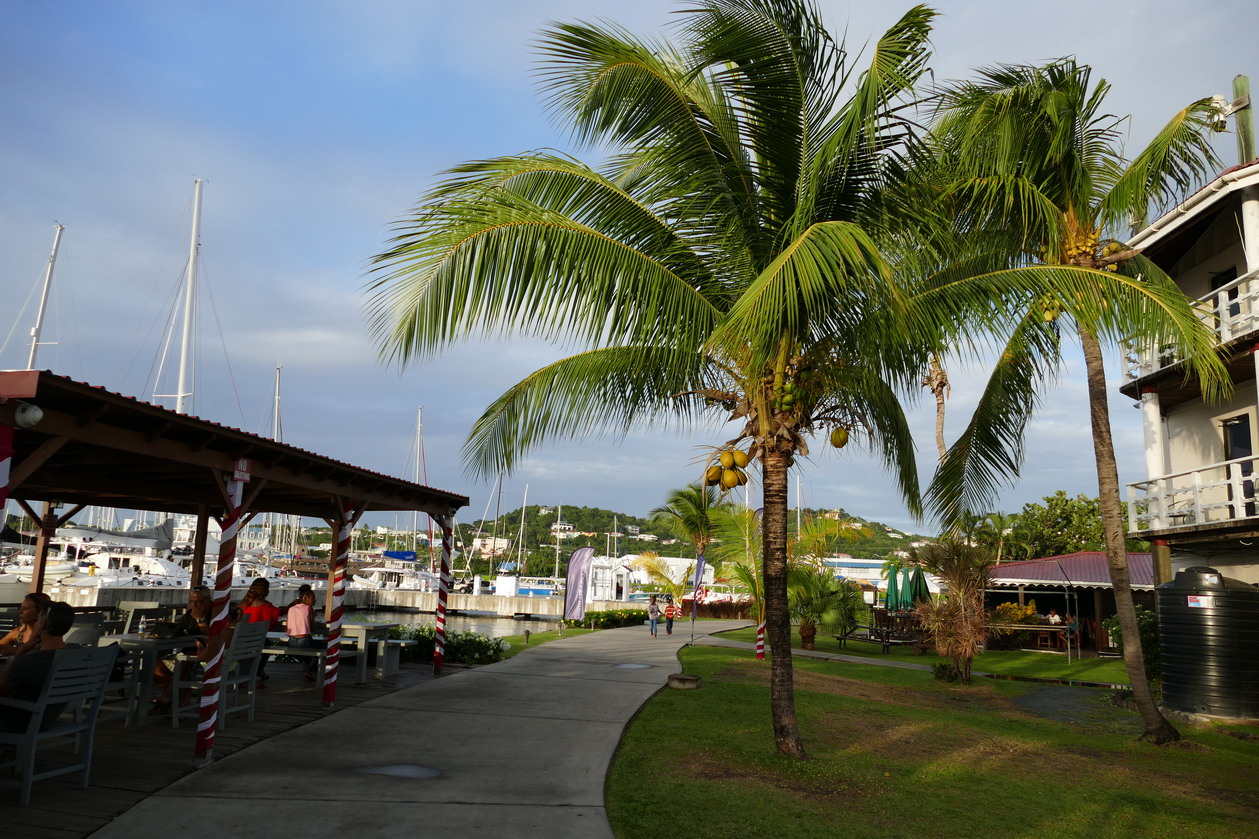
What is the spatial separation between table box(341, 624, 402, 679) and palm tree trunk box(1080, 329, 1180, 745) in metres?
10.8

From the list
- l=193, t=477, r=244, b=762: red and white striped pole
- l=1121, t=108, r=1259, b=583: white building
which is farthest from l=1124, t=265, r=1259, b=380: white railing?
l=193, t=477, r=244, b=762: red and white striped pole

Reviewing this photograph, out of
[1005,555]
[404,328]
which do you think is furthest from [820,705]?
[1005,555]

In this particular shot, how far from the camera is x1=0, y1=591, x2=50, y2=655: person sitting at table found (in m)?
7.58

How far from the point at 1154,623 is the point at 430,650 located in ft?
48.2

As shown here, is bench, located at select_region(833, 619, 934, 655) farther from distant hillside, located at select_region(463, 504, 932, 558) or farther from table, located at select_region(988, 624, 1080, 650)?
distant hillside, located at select_region(463, 504, 932, 558)

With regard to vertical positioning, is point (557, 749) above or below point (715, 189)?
below

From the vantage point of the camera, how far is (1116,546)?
11148 mm

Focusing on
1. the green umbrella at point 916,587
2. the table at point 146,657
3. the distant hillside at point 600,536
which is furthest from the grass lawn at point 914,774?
the distant hillside at point 600,536

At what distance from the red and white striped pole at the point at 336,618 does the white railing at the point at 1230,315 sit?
13349mm

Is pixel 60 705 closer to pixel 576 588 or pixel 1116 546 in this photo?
pixel 1116 546

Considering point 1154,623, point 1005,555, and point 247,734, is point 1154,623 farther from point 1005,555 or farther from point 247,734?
point 1005,555

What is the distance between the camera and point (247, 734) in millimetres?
8672

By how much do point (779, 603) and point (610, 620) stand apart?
80.7 feet

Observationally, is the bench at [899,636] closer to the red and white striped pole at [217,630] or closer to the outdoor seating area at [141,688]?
the outdoor seating area at [141,688]
